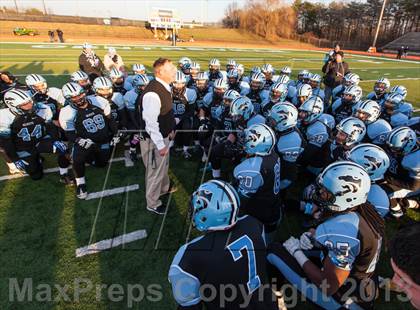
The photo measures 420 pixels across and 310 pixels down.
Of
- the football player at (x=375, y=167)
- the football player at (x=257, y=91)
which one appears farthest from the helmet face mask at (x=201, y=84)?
the football player at (x=375, y=167)

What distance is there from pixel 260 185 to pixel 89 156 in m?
4.33

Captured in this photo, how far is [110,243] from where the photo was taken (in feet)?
14.3

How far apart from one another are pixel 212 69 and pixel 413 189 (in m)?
7.57

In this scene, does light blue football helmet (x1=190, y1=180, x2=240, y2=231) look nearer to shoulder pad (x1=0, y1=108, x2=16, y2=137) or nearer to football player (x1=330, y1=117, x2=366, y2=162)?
football player (x1=330, y1=117, x2=366, y2=162)

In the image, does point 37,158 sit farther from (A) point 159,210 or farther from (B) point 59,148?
(A) point 159,210

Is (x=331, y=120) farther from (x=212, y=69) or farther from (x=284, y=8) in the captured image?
(x=284, y=8)

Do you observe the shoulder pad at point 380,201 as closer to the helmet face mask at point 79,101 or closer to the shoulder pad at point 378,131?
the shoulder pad at point 378,131

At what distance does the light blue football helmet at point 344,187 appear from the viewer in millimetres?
2611

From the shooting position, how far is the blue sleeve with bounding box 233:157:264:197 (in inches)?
143

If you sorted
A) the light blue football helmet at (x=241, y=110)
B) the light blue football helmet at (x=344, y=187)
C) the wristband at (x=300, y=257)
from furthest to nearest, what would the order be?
1. the light blue football helmet at (x=241, y=110)
2. the wristband at (x=300, y=257)
3. the light blue football helmet at (x=344, y=187)

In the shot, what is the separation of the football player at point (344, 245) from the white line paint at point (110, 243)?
8.85 feet

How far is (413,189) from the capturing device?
4543 millimetres

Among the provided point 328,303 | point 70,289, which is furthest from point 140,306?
point 328,303

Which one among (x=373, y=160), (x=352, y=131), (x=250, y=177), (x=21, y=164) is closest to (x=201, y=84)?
(x=352, y=131)
